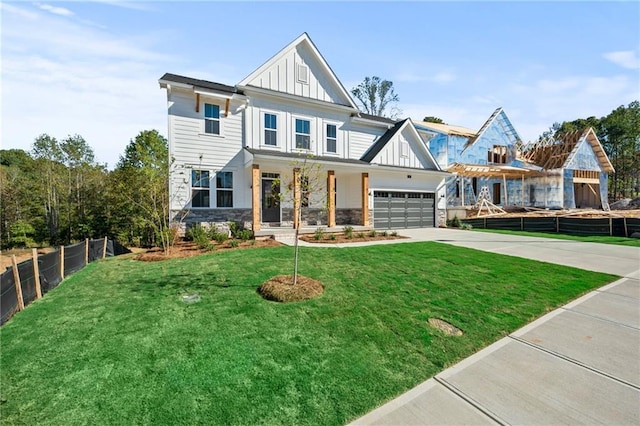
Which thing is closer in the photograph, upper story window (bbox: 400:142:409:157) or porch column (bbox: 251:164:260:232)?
porch column (bbox: 251:164:260:232)

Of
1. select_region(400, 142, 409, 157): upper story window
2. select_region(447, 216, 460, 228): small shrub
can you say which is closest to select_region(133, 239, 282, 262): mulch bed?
select_region(400, 142, 409, 157): upper story window

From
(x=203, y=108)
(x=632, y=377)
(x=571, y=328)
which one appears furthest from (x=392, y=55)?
(x=632, y=377)

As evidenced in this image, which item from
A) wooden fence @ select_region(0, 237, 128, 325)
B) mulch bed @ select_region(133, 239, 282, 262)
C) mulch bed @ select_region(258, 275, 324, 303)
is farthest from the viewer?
mulch bed @ select_region(133, 239, 282, 262)

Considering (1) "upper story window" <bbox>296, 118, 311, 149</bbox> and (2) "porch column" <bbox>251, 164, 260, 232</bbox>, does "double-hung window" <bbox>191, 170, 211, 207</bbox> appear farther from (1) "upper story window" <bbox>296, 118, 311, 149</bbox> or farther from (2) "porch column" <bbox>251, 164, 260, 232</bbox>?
(1) "upper story window" <bbox>296, 118, 311, 149</bbox>

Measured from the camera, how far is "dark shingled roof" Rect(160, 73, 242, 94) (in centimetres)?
1262

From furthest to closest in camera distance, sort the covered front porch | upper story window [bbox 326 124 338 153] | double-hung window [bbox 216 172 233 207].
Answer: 1. upper story window [bbox 326 124 338 153]
2. double-hung window [bbox 216 172 233 207]
3. the covered front porch

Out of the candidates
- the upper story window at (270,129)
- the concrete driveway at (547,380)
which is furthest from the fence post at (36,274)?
the upper story window at (270,129)

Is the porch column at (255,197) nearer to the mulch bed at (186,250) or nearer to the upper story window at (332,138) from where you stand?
the mulch bed at (186,250)

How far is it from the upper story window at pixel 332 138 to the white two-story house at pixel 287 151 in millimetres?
57

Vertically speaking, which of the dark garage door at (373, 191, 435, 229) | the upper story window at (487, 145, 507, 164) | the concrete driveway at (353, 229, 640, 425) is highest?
the upper story window at (487, 145, 507, 164)

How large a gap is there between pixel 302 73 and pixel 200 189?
26.4 ft

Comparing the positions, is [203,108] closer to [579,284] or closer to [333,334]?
[333,334]

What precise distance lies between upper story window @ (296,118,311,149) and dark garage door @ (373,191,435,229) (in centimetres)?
471

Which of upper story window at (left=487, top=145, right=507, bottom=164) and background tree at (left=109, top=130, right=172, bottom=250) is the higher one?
upper story window at (left=487, top=145, right=507, bottom=164)
